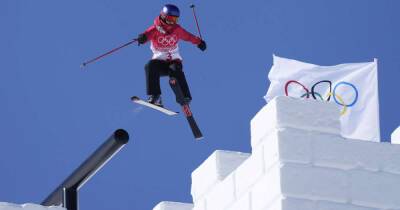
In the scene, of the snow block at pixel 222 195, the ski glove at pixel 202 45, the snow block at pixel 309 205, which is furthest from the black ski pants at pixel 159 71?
the snow block at pixel 309 205

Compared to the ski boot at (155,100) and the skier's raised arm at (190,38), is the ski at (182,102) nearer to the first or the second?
the ski boot at (155,100)

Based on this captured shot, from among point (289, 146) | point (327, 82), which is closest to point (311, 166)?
point (289, 146)

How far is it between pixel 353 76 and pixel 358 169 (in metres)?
12.1

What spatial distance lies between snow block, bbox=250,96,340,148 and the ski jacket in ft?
23.9

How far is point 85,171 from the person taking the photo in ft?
43.2

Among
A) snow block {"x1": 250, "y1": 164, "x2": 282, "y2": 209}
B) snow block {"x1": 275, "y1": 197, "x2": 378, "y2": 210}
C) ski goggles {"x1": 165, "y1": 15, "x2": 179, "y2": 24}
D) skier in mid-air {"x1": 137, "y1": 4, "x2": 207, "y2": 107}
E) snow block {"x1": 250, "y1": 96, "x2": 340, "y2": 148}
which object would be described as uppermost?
ski goggles {"x1": 165, "y1": 15, "x2": 179, "y2": 24}

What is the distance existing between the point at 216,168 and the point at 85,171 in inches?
52.5

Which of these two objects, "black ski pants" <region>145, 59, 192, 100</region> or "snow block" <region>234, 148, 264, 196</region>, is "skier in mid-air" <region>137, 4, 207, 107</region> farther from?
"snow block" <region>234, 148, 264, 196</region>

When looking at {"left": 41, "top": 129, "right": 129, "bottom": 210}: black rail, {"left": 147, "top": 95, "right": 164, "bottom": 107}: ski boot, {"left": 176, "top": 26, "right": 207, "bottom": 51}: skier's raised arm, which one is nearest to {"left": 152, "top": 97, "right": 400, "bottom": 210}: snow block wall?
{"left": 41, "top": 129, "right": 129, "bottom": 210}: black rail

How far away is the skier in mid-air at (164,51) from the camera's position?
18.8 m

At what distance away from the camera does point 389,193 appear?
37.8 feet

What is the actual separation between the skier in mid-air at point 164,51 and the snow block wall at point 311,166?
23.2 ft

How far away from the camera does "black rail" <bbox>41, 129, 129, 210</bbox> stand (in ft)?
42.2

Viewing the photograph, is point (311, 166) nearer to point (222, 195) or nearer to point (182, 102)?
point (222, 195)
